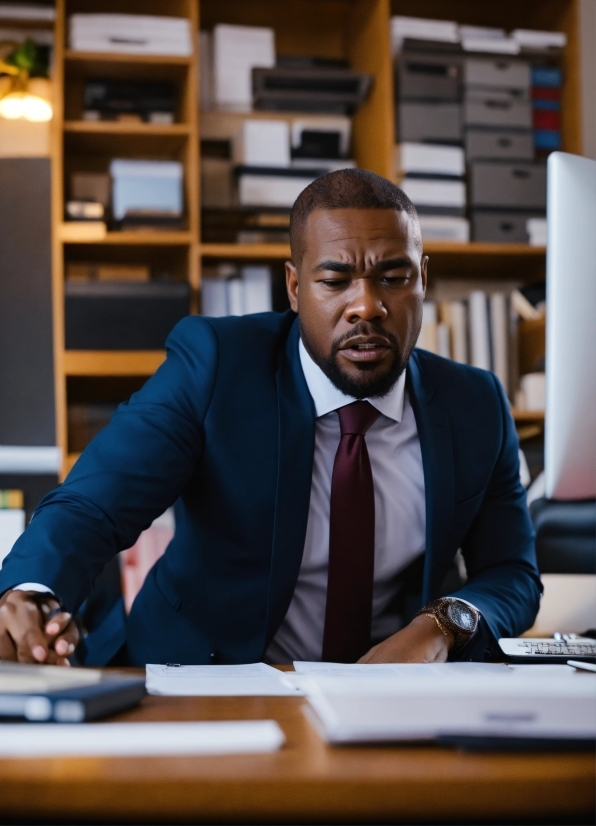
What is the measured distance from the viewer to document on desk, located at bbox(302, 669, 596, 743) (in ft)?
1.96

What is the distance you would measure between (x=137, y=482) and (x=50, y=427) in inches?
57.8

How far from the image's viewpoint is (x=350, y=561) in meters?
1.32

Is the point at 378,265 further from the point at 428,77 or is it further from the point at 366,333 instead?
the point at 428,77

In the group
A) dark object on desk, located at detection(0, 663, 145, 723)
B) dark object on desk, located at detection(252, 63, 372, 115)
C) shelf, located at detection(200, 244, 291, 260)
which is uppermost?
dark object on desk, located at detection(252, 63, 372, 115)

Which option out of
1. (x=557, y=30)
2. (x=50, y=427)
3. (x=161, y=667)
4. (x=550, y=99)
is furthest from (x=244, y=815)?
(x=557, y=30)

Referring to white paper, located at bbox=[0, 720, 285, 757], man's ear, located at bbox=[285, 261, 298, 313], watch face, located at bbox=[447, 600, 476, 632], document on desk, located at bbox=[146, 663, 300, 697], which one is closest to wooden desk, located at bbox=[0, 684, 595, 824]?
white paper, located at bbox=[0, 720, 285, 757]

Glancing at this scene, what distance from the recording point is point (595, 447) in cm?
88

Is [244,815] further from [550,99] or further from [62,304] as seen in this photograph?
[550,99]

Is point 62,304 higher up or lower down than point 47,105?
lower down

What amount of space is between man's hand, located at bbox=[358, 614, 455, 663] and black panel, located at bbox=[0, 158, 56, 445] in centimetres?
172

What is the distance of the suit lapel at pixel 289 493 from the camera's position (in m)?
1.26

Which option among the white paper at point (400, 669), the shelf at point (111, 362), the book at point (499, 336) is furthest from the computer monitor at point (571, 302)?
the book at point (499, 336)

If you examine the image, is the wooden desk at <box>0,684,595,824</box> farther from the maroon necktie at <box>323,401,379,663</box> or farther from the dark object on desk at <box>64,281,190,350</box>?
the dark object on desk at <box>64,281,190,350</box>

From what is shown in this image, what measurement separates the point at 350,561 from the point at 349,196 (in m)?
0.56
